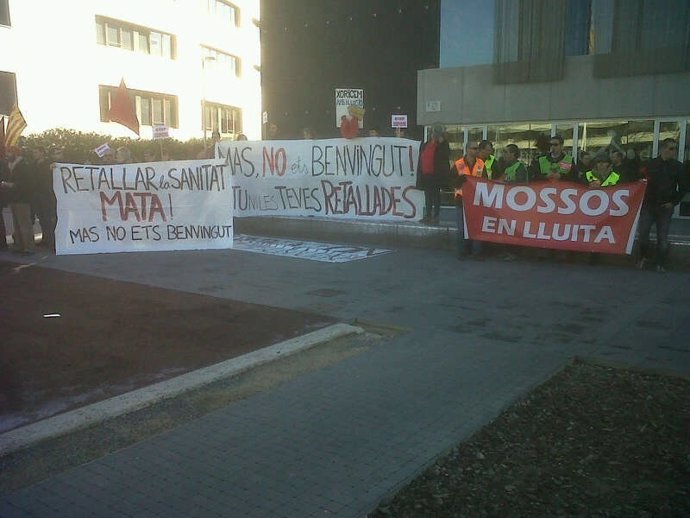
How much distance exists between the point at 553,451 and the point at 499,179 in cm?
732

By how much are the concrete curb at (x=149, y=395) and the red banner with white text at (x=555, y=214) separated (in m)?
4.76

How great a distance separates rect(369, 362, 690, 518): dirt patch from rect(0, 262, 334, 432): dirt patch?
2647 millimetres

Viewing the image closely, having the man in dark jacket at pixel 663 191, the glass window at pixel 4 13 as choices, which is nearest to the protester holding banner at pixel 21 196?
the man in dark jacket at pixel 663 191

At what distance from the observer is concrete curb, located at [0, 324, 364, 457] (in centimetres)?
433

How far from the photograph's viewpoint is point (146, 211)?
12.0m

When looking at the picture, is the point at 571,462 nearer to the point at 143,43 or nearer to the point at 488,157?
the point at 488,157

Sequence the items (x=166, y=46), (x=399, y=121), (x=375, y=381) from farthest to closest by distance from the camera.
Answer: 1. (x=166, y=46)
2. (x=399, y=121)
3. (x=375, y=381)

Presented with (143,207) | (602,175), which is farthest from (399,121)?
(602,175)

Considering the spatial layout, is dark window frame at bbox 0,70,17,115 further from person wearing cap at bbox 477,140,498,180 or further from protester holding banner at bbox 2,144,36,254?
person wearing cap at bbox 477,140,498,180

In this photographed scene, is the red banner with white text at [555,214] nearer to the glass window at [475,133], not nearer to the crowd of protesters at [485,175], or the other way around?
the crowd of protesters at [485,175]

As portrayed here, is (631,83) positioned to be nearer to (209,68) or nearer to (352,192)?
(352,192)

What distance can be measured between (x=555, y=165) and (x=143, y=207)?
6890 mm

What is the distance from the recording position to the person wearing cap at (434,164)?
1165 centimetres

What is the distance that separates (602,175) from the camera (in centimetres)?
1004
